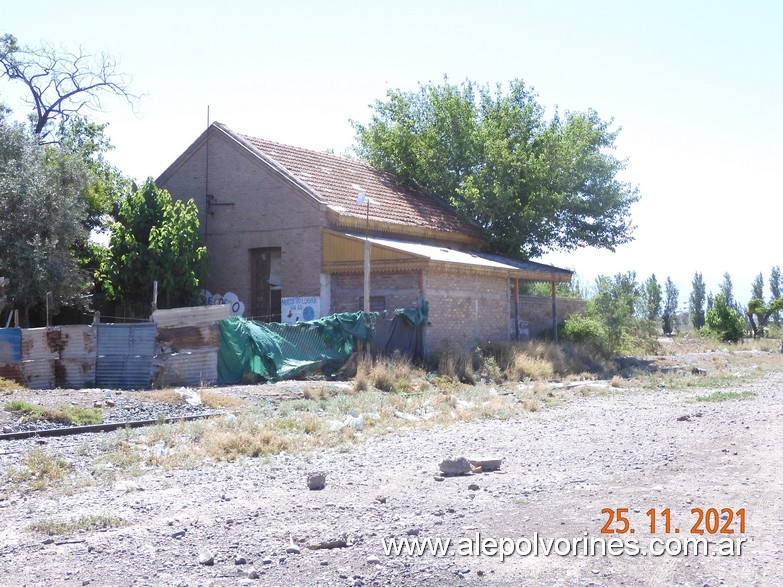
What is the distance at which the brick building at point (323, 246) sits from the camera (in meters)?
25.0

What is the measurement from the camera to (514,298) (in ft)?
96.7

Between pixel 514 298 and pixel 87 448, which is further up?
pixel 514 298

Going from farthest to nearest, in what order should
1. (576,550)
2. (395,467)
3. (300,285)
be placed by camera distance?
(300,285) → (395,467) → (576,550)

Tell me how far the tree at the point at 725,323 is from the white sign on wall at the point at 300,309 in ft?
95.0

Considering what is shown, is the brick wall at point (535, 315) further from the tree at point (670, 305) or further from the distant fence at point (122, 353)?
the tree at point (670, 305)

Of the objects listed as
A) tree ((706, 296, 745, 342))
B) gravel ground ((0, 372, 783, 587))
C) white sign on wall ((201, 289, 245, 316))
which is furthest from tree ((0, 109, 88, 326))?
tree ((706, 296, 745, 342))

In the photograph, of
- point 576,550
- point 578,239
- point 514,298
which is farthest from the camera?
point 578,239

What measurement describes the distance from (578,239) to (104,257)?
19.7m

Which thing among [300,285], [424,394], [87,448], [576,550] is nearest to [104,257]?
[300,285]

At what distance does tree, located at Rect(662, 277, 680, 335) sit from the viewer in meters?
66.1

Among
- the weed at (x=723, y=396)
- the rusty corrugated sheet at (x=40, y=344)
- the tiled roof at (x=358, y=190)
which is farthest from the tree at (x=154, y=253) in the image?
the weed at (x=723, y=396)

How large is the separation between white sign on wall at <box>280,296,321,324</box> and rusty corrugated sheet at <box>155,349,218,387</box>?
694 cm

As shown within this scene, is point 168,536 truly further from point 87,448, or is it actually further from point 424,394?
point 424,394

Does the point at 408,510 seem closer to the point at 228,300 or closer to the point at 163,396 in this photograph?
the point at 163,396
